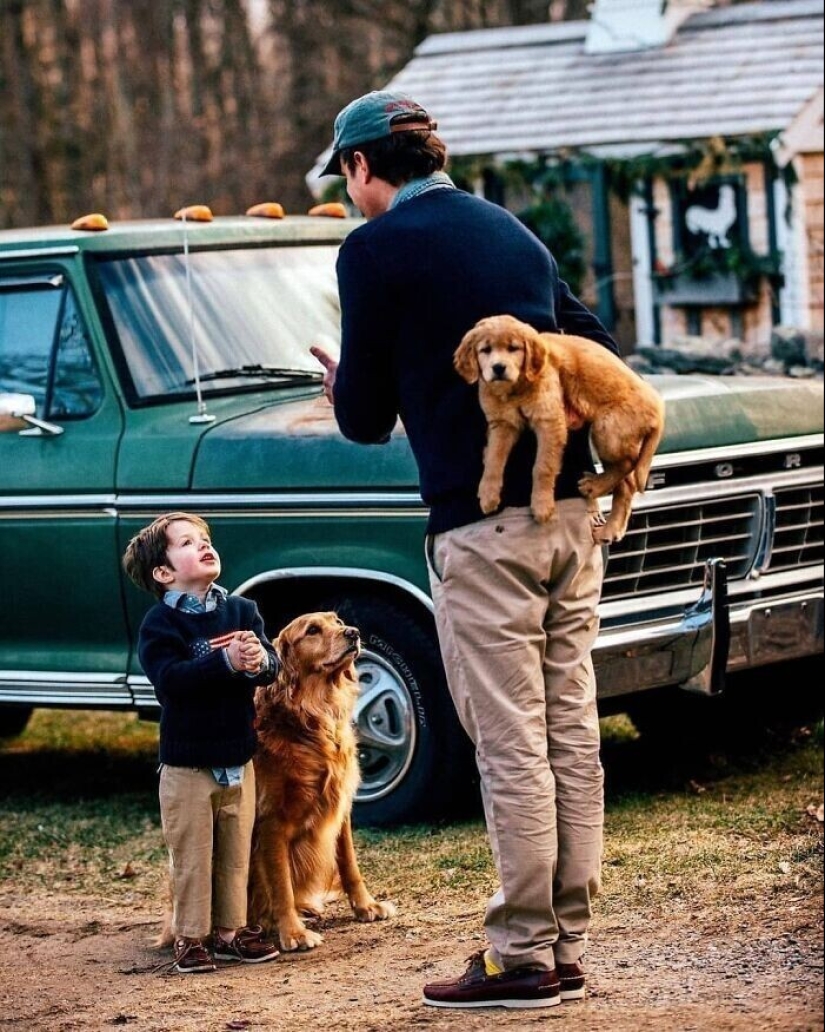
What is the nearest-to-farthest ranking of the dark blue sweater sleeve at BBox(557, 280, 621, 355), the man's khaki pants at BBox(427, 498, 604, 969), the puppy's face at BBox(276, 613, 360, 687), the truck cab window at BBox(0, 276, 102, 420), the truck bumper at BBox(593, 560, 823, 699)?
the man's khaki pants at BBox(427, 498, 604, 969)
the dark blue sweater sleeve at BBox(557, 280, 621, 355)
the puppy's face at BBox(276, 613, 360, 687)
the truck bumper at BBox(593, 560, 823, 699)
the truck cab window at BBox(0, 276, 102, 420)

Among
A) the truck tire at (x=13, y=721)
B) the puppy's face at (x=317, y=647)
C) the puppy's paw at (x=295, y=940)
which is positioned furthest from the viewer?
the truck tire at (x=13, y=721)

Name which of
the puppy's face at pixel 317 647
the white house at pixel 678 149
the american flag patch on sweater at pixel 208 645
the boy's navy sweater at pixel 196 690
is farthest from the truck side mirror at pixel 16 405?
the white house at pixel 678 149

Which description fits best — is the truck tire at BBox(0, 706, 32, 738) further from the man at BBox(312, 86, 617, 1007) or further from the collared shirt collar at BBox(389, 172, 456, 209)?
the collared shirt collar at BBox(389, 172, 456, 209)

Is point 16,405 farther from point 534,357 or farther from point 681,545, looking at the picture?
point 534,357

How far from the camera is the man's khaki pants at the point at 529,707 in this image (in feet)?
15.3

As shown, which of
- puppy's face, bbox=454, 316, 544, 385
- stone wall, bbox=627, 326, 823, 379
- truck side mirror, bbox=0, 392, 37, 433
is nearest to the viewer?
puppy's face, bbox=454, 316, 544, 385

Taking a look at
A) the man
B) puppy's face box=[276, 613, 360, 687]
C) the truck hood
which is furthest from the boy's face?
the truck hood

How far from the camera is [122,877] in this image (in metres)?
6.70

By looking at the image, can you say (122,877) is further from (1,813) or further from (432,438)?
(432,438)

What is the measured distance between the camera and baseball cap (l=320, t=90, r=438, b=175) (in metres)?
4.70

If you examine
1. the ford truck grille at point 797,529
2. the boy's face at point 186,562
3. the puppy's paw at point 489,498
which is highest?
the puppy's paw at point 489,498

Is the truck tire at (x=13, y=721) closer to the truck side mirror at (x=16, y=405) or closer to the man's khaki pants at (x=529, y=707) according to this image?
the truck side mirror at (x=16, y=405)

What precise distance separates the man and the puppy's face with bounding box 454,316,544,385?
0.09 metres

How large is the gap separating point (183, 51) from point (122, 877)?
21.6m
